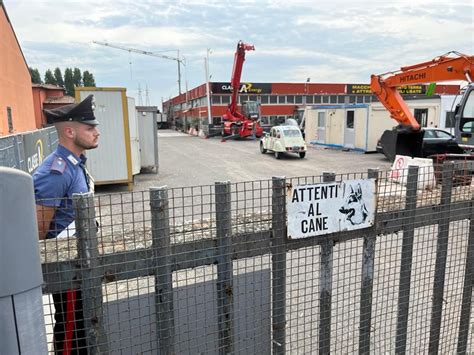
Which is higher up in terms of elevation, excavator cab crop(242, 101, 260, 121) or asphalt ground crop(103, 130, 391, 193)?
excavator cab crop(242, 101, 260, 121)

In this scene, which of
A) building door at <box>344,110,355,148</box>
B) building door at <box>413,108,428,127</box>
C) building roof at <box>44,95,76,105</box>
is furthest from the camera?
building roof at <box>44,95,76,105</box>

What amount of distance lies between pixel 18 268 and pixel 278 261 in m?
1.36

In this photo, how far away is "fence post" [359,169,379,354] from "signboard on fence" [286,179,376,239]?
0.12 m

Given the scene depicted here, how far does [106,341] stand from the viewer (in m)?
1.75

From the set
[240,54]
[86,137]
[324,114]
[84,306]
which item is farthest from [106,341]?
[240,54]

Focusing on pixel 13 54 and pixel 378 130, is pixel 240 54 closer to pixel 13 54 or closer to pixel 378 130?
pixel 378 130

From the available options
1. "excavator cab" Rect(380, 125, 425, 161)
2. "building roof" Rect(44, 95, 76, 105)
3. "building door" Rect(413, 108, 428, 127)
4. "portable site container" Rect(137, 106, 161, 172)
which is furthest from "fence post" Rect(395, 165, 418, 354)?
"building roof" Rect(44, 95, 76, 105)

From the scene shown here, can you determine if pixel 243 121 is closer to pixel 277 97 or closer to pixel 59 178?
pixel 277 97

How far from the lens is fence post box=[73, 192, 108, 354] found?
1631 mm

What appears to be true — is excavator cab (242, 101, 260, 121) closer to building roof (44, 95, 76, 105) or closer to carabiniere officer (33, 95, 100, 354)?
building roof (44, 95, 76, 105)

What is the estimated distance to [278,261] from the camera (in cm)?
214

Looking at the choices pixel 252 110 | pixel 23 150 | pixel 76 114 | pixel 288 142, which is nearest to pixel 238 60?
pixel 252 110

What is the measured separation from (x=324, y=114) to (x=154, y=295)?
25765 mm

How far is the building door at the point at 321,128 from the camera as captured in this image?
1041 inches
